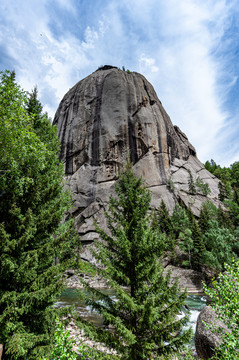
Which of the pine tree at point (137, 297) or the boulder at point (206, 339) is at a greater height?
the pine tree at point (137, 297)

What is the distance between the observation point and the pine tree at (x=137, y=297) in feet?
17.8

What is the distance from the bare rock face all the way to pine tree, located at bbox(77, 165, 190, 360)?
39.7 metres

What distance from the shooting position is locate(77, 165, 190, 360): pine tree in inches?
213

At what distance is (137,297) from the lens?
606 centimetres

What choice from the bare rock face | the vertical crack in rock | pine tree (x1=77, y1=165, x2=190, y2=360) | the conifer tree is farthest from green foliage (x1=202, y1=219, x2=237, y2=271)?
the vertical crack in rock

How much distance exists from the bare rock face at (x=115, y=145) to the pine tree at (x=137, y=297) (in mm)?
39733

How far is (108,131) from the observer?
56.8 m

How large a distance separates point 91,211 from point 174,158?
31310 mm

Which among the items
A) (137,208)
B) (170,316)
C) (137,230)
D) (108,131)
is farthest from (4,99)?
(108,131)

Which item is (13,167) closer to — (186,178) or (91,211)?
(91,211)

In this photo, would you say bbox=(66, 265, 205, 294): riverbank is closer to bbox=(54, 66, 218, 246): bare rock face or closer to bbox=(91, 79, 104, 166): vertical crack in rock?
bbox=(54, 66, 218, 246): bare rock face

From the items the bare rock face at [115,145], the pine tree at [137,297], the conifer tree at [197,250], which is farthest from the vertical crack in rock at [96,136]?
the pine tree at [137,297]

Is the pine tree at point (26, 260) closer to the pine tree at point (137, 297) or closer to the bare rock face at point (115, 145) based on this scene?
the pine tree at point (137, 297)

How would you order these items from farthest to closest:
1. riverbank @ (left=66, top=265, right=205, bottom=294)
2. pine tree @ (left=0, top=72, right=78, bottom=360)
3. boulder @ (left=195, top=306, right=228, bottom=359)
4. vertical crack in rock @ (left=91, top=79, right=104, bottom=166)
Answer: vertical crack in rock @ (left=91, top=79, right=104, bottom=166) → riverbank @ (left=66, top=265, right=205, bottom=294) → boulder @ (left=195, top=306, right=228, bottom=359) → pine tree @ (left=0, top=72, right=78, bottom=360)
